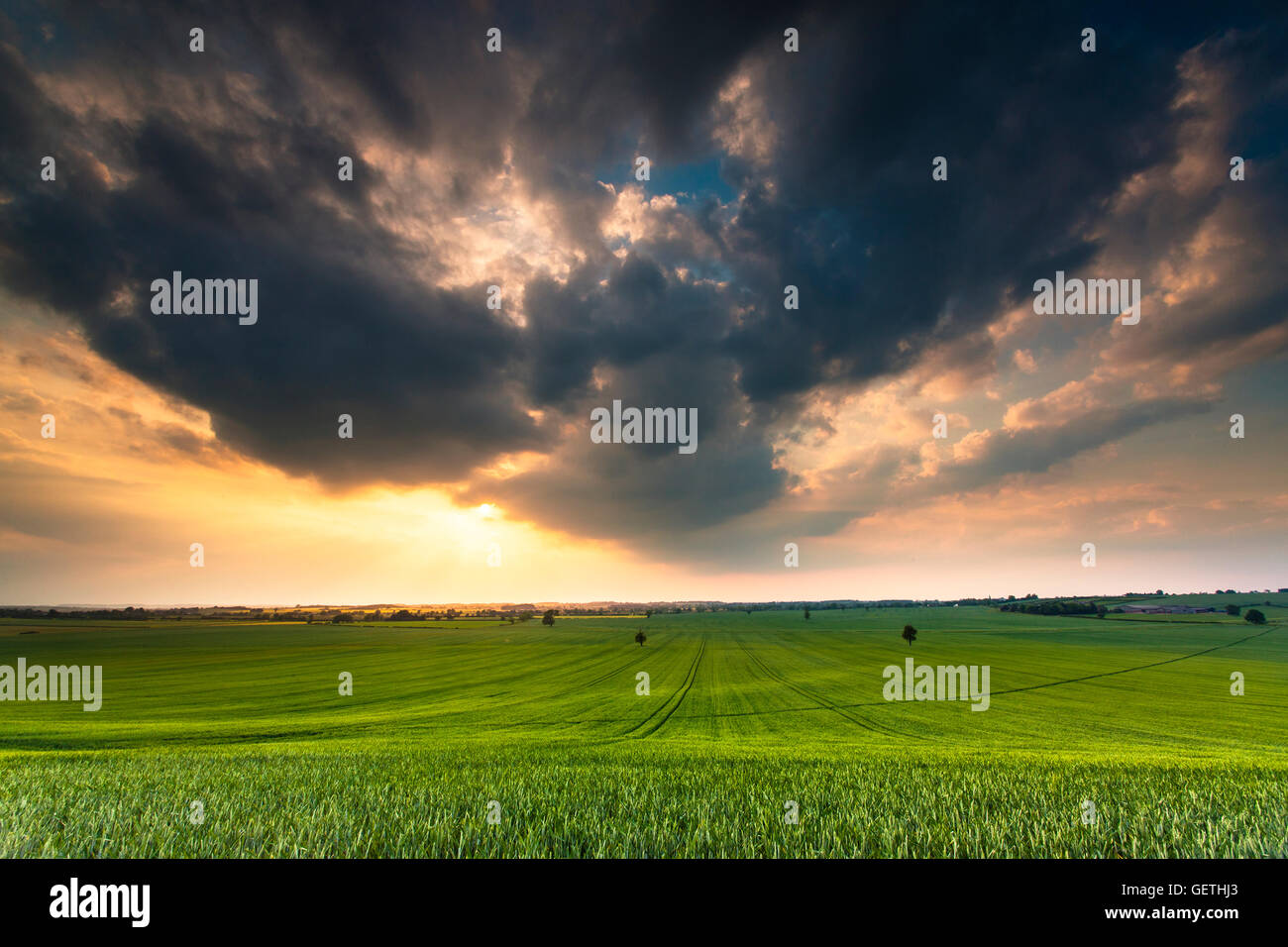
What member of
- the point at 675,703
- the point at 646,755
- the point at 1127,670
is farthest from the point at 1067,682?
the point at 646,755

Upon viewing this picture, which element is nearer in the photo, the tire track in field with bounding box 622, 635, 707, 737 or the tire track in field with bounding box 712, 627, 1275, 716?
the tire track in field with bounding box 622, 635, 707, 737

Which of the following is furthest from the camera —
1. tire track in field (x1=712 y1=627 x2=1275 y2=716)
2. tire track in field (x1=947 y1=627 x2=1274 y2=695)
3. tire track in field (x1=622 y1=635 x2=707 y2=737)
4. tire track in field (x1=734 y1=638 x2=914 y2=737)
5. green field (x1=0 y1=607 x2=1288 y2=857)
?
tire track in field (x1=947 y1=627 x2=1274 y2=695)

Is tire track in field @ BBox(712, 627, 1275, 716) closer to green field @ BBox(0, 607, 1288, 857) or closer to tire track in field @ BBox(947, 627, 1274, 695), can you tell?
tire track in field @ BBox(947, 627, 1274, 695)

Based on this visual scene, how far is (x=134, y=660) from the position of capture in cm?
5991

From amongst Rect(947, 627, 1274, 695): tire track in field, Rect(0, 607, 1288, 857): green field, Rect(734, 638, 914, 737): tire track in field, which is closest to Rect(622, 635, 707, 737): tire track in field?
Rect(0, 607, 1288, 857): green field

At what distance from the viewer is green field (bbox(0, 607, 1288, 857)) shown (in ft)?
15.7

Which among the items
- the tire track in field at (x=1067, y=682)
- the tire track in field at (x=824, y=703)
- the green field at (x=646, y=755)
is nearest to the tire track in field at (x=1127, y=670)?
the tire track in field at (x=1067, y=682)

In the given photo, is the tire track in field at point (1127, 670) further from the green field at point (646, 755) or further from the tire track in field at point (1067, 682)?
the green field at point (646, 755)

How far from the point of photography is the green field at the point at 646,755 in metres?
4.78

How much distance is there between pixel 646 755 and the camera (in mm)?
13094

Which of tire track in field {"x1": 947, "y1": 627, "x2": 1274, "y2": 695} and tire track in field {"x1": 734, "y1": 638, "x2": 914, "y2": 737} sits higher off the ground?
tire track in field {"x1": 734, "y1": 638, "x2": 914, "y2": 737}

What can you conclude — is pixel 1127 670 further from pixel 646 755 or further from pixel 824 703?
pixel 646 755
